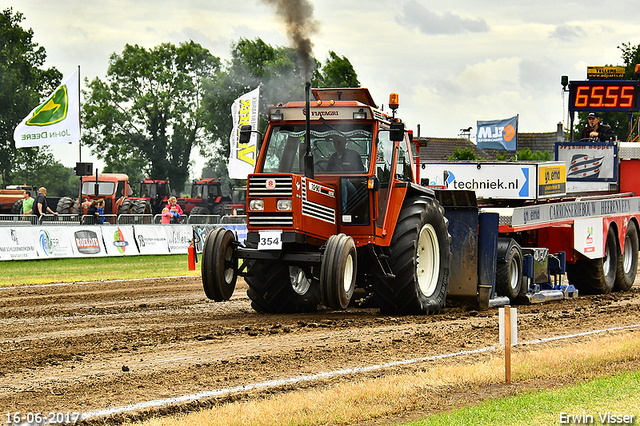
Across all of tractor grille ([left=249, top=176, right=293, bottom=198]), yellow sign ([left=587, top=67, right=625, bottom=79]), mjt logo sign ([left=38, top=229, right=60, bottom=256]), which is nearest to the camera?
tractor grille ([left=249, top=176, right=293, bottom=198])

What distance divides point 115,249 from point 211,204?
64.6ft

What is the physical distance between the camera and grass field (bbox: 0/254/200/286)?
1889 centimetres

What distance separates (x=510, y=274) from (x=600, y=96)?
7.01 m

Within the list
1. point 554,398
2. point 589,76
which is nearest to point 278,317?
point 554,398

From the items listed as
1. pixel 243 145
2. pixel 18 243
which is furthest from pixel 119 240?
pixel 243 145

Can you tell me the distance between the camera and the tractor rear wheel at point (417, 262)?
10.6 m

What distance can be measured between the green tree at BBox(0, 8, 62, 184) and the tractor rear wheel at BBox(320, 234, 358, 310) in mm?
56003

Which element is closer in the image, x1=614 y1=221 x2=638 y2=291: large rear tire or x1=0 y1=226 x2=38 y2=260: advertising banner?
x1=614 y1=221 x2=638 y2=291: large rear tire

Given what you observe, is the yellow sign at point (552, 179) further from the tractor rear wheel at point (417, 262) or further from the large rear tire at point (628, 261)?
the tractor rear wheel at point (417, 262)

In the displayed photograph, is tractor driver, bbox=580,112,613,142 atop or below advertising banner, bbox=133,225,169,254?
atop

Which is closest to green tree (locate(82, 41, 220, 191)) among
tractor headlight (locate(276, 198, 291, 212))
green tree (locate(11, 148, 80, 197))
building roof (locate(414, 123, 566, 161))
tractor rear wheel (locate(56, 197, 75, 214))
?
green tree (locate(11, 148, 80, 197))

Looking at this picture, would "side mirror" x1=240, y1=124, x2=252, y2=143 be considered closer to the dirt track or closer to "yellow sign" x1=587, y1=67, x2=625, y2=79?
the dirt track

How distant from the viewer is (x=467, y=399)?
6336mm

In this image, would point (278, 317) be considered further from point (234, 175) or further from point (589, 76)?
point (234, 175)
